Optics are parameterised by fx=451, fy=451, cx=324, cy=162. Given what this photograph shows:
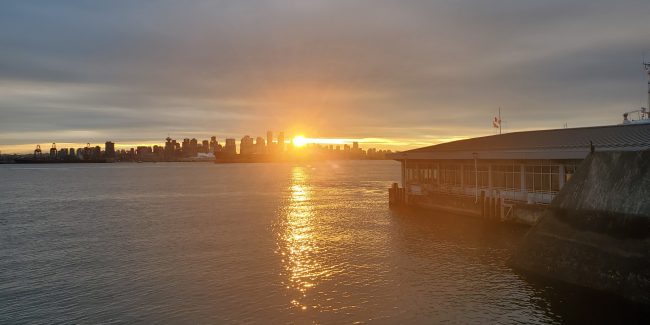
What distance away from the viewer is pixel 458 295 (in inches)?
997

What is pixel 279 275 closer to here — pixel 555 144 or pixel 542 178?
pixel 542 178

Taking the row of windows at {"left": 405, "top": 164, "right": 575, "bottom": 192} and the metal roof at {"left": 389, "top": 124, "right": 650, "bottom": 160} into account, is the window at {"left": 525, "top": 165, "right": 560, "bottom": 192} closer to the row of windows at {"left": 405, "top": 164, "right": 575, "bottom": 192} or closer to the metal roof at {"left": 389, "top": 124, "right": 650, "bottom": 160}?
the row of windows at {"left": 405, "top": 164, "right": 575, "bottom": 192}

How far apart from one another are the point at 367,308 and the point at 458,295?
18.1ft

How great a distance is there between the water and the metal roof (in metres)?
7.48

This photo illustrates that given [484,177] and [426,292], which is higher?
[484,177]

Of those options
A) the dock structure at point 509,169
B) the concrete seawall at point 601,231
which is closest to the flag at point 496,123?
the dock structure at point 509,169

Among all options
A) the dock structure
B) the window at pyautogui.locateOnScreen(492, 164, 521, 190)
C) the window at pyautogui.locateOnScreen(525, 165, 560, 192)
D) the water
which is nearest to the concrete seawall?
the water

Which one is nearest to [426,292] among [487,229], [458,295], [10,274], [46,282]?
[458,295]

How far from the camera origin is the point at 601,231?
2452cm

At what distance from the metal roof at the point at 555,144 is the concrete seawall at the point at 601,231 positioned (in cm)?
1212

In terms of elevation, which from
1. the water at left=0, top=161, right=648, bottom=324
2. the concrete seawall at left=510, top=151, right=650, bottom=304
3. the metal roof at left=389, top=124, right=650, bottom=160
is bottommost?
the water at left=0, top=161, right=648, bottom=324

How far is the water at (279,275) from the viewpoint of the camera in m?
23.0

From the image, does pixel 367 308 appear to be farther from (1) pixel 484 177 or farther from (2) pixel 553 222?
(1) pixel 484 177

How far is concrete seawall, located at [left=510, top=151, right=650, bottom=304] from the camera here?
2236 cm
